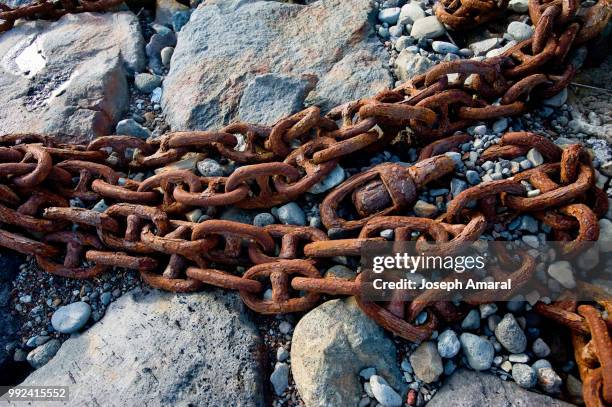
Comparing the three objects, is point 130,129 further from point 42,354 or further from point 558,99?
point 558,99

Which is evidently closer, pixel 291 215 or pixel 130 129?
pixel 291 215

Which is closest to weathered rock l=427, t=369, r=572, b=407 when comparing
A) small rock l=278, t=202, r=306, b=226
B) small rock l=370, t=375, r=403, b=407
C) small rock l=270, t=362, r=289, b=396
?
small rock l=370, t=375, r=403, b=407

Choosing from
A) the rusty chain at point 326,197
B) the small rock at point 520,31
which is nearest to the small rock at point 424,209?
the rusty chain at point 326,197

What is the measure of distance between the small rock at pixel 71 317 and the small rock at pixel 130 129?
122 cm

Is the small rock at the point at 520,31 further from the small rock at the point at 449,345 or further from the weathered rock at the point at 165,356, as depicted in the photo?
the weathered rock at the point at 165,356

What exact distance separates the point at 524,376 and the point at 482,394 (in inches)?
7.7

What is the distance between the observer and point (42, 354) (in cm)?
267

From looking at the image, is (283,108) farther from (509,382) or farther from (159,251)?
(509,382)

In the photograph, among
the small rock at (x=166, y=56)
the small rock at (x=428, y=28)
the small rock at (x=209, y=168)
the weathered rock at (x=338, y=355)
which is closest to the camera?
the weathered rock at (x=338, y=355)

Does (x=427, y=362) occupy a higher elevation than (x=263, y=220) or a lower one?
lower

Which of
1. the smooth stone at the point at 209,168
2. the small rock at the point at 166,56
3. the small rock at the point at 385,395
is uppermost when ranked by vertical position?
the small rock at the point at 166,56

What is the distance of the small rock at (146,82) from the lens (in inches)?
149

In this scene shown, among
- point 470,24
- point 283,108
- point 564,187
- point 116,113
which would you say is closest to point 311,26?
point 283,108

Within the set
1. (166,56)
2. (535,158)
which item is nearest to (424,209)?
(535,158)
